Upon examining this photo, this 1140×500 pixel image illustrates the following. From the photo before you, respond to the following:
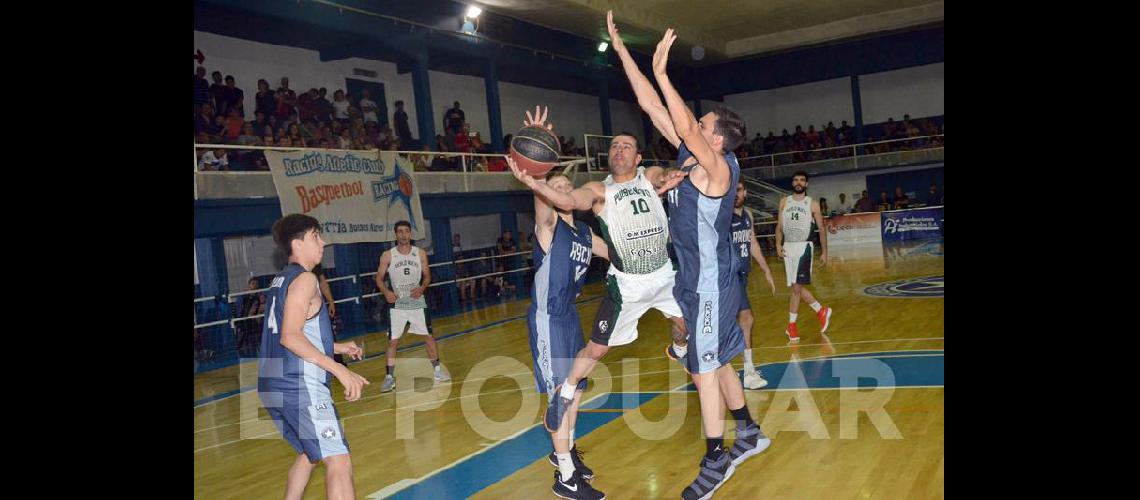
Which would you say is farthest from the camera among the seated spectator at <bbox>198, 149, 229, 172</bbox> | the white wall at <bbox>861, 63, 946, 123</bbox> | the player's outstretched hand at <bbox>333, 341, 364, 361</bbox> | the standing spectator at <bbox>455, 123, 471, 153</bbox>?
the white wall at <bbox>861, 63, 946, 123</bbox>

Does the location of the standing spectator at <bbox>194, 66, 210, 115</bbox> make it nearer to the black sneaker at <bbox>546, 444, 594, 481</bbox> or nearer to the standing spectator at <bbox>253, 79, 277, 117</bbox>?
the standing spectator at <bbox>253, 79, 277, 117</bbox>

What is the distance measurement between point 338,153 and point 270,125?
2.96 metres

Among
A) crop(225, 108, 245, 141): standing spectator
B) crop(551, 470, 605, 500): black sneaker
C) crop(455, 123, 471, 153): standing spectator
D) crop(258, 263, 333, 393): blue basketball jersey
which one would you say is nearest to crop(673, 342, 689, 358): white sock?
crop(551, 470, 605, 500): black sneaker

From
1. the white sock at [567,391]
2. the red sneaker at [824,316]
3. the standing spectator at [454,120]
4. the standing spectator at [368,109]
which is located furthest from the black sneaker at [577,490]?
the standing spectator at [454,120]

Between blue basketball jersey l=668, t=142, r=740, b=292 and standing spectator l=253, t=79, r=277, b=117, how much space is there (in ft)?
43.7

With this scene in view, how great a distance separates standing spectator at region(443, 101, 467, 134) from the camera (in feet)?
72.1

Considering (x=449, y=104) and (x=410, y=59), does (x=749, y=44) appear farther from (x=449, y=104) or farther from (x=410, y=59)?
(x=410, y=59)

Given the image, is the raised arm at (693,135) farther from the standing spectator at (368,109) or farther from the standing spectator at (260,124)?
the standing spectator at (368,109)

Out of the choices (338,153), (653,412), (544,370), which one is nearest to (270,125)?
(338,153)

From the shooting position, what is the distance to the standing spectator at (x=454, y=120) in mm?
21969

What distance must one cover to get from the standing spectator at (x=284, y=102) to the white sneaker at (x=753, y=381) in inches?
480

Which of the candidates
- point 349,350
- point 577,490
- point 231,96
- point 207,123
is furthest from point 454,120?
point 349,350
